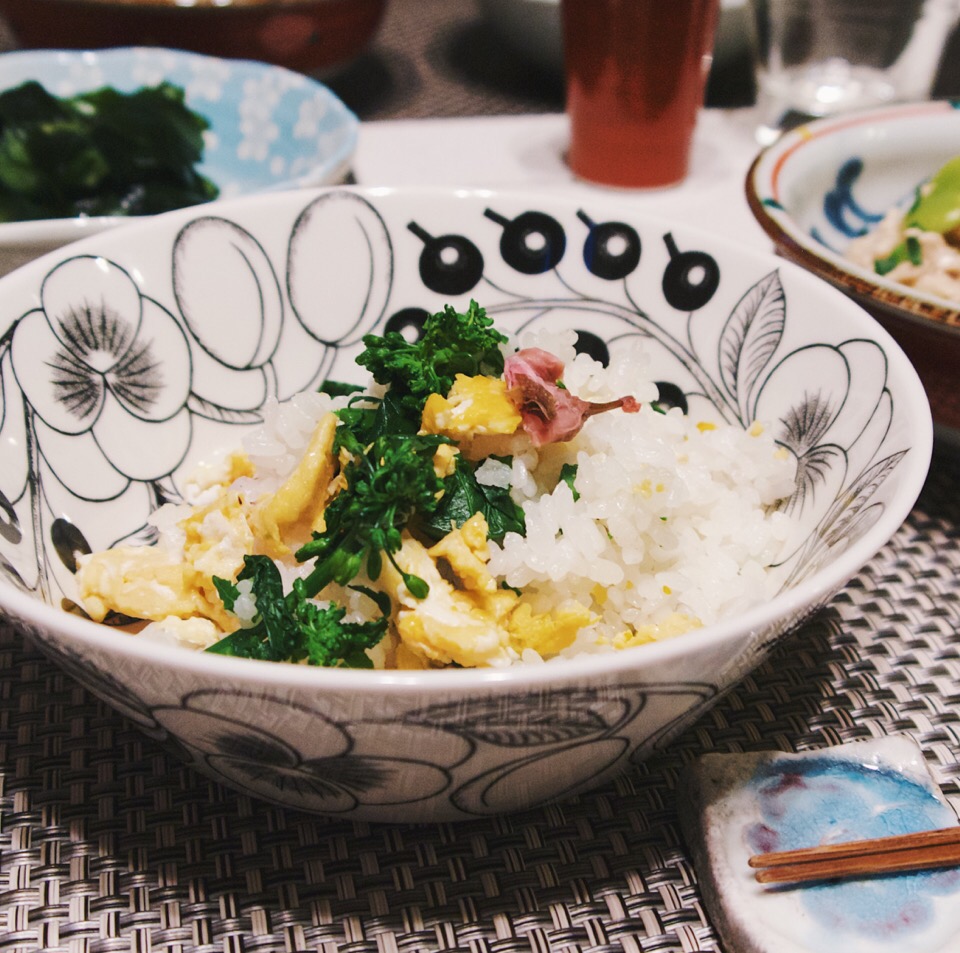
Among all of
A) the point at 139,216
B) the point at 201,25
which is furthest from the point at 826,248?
the point at 201,25

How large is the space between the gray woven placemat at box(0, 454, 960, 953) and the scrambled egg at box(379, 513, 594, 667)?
0.23m

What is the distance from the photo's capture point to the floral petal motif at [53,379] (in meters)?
1.41

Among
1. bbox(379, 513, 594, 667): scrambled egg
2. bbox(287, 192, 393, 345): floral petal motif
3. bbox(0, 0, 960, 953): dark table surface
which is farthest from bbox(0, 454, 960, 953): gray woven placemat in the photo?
bbox(287, 192, 393, 345): floral petal motif

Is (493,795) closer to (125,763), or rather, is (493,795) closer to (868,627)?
(125,763)

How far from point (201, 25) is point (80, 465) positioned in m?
2.12

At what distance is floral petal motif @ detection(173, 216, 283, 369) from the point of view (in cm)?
165

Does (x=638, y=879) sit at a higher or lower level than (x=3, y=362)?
lower

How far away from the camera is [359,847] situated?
1.12 m

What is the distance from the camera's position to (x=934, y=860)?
3.32ft

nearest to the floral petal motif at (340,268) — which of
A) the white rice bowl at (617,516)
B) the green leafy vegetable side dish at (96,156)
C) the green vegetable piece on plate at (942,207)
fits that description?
the white rice bowl at (617,516)

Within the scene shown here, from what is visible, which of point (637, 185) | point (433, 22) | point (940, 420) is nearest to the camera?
point (940, 420)

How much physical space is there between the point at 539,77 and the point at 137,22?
1.60 meters

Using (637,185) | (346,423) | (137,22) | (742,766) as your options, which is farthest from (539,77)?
(742,766)

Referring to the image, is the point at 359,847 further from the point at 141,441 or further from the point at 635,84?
the point at 635,84
